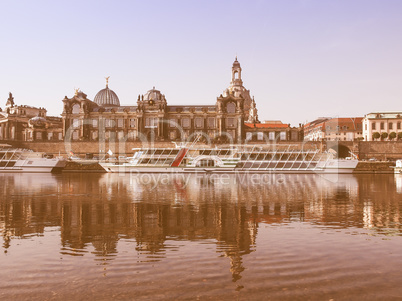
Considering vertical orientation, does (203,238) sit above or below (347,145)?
below

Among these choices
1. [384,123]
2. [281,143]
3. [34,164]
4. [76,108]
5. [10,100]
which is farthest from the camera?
[10,100]

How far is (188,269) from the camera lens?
10.6 meters

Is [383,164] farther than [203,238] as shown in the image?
Yes

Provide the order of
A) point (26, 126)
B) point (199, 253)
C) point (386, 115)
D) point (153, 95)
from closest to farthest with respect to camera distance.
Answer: point (199, 253) < point (386, 115) < point (153, 95) < point (26, 126)

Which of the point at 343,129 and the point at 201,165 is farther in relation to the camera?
the point at 343,129

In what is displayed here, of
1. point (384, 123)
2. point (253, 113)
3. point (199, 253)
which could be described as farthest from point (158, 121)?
point (199, 253)

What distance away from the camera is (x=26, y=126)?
12356cm

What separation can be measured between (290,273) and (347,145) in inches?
3646

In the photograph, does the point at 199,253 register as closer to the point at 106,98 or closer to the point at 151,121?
the point at 151,121

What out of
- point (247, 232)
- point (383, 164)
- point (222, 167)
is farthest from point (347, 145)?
point (247, 232)

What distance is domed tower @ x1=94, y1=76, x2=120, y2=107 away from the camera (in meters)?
123

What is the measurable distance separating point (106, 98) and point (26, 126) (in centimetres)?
2546

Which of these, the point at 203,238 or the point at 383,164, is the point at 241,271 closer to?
the point at 203,238

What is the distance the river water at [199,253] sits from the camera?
913cm
